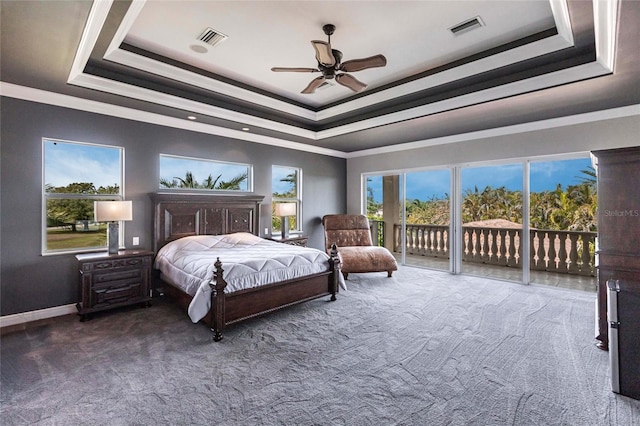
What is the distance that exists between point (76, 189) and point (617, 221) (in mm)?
5885

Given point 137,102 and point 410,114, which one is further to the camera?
point 410,114

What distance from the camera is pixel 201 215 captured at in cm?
483

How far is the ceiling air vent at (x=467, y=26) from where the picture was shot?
286 centimetres

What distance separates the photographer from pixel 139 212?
4336 millimetres

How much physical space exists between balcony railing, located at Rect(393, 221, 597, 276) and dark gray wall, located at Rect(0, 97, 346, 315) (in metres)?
4.76

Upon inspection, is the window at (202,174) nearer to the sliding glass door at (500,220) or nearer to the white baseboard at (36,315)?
the white baseboard at (36,315)

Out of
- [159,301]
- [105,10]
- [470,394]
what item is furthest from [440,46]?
[159,301]

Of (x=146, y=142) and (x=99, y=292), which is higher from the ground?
(x=146, y=142)

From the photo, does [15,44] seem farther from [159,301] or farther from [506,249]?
[506,249]

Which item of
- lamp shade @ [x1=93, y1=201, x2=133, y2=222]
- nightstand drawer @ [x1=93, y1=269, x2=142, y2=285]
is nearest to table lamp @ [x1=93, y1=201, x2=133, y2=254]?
lamp shade @ [x1=93, y1=201, x2=133, y2=222]

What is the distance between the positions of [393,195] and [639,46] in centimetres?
473

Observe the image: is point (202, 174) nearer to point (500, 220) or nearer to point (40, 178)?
point (40, 178)

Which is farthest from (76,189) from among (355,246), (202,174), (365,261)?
(355,246)

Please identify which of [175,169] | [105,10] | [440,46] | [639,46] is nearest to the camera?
[105,10]
